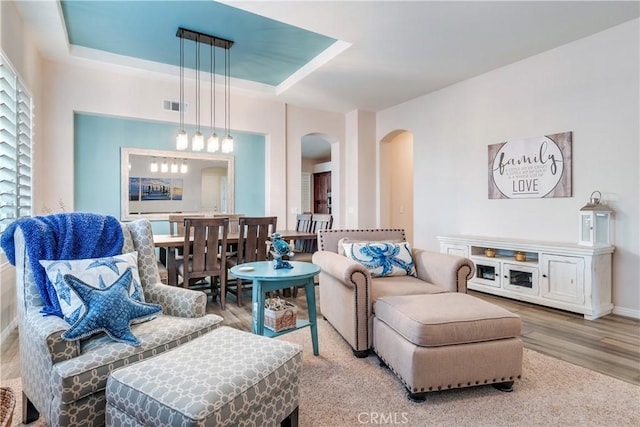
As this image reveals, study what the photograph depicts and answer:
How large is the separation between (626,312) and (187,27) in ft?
16.4

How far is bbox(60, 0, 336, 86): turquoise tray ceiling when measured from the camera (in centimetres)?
322

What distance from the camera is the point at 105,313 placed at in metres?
1.63

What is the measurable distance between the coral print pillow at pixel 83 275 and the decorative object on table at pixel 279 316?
83 cm

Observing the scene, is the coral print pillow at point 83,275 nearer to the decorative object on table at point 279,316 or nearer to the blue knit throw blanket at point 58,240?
the blue knit throw blanket at point 58,240

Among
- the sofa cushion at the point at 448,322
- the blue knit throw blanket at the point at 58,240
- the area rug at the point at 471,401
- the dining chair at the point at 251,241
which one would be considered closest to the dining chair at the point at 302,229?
the dining chair at the point at 251,241

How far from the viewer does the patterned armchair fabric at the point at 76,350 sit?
1.41 m

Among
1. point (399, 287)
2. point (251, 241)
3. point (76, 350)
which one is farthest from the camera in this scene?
point (251, 241)

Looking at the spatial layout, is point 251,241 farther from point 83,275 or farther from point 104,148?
point 104,148

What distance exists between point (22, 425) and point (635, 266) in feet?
15.0

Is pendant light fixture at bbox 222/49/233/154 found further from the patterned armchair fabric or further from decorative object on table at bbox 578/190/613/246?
decorative object on table at bbox 578/190/613/246

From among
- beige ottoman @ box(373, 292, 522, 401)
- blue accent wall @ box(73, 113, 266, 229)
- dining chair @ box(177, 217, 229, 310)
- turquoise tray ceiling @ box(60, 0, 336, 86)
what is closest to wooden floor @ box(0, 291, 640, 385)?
dining chair @ box(177, 217, 229, 310)

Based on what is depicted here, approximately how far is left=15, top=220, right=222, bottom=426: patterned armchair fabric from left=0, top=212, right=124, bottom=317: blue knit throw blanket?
45 millimetres

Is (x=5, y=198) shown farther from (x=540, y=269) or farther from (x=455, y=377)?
(x=540, y=269)

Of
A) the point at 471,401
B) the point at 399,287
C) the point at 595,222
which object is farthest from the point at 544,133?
the point at 471,401
